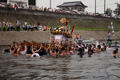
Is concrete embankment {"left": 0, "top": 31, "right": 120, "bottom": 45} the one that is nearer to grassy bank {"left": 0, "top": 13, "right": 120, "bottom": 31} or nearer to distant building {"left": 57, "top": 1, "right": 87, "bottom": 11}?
grassy bank {"left": 0, "top": 13, "right": 120, "bottom": 31}

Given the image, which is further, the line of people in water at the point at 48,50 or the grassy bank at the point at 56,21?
the grassy bank at the point at 56,21

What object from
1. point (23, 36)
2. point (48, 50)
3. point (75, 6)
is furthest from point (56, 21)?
point (75, 6)

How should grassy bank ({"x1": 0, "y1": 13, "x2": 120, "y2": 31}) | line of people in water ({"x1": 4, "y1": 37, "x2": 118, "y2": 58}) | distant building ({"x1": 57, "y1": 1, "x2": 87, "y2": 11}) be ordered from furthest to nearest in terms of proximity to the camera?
distant building ({"x1": 57, "y1": 1, "x2": 87, "y2": 11}), grassy bank ({"x1": 0, "y1": 13, "x2": 120, "y2": 31}), line of people in water ({"x1": 4, "y1": 37, "x2": 118, "y2": 58})

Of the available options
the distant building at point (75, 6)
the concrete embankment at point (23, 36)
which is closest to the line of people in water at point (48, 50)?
the concrete embankment at point (23, 36)

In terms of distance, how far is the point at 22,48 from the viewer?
25969mm

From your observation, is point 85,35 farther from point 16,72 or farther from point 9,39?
point 16,72

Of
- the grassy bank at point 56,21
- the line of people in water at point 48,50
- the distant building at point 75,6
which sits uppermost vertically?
the distant building at point 75,6

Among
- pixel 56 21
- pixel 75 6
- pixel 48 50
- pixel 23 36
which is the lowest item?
pixel 48 50

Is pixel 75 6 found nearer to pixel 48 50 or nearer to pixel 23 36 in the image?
pixel 23 36

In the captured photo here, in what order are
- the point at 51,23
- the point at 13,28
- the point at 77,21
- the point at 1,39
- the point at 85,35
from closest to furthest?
the point at 1,39 < the point at 13,28 < the point at 85,35 < the point at 51,23 < the point at 77,21

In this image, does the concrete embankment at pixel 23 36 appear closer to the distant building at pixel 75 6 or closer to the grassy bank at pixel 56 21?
the grassy bank at pixel 56 21

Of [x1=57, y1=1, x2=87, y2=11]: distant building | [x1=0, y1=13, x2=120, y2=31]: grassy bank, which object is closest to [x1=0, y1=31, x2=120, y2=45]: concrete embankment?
[x1=0, y1=13, x2=120, y2=31]: grassy bank

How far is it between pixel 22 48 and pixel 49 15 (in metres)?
36.1

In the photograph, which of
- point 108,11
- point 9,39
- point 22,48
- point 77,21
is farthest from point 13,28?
point 108,11
